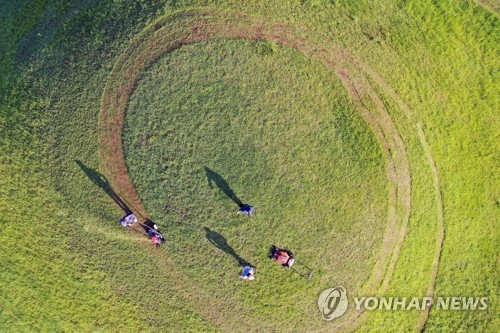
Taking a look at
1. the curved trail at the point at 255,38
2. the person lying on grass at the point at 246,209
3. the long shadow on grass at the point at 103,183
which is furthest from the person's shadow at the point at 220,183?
the long shadow on grass at the point at 103,183

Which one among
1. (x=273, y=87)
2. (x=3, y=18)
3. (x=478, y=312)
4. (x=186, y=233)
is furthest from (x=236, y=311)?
(x=3, y=18)

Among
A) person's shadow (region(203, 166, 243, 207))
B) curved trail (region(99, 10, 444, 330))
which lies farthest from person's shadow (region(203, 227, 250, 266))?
curved trail (region(99, 10, 444, 330))

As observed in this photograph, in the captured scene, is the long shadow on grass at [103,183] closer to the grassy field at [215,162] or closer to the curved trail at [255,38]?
the grassy field at [215,162]

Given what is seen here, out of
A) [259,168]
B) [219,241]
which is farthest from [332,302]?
[259,168]

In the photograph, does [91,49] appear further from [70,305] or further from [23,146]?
[70,305]

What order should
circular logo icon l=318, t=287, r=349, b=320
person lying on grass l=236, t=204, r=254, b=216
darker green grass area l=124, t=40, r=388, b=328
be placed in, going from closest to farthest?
person lying on grass l=236, t=204, r=254, b=216 → darker green grass area l=124, t=40, r=388, b=328 → circular logo icon l=318, t=287, r=349, b=320

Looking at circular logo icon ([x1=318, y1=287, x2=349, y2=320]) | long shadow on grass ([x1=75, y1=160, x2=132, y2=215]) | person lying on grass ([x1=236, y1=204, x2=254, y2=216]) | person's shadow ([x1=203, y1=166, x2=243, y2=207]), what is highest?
person's shadow ([x1=203, y1=166, x2=243, y2=207])

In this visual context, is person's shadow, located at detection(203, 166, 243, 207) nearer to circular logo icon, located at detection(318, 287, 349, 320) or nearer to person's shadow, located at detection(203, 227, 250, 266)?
person's shadow, located at detection(203, 227, 250, 266)
